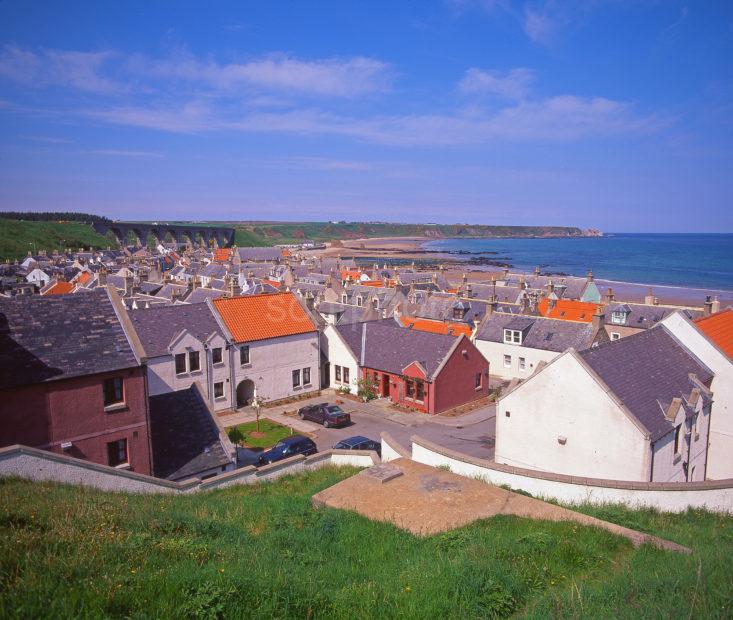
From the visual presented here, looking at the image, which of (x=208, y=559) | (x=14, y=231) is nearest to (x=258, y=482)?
(x=208, y=559)

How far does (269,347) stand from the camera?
40.5m

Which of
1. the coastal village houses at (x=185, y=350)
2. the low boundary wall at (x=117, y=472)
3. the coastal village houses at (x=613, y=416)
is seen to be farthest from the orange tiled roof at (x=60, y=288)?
the coastal village houses at (x=613, y=416)

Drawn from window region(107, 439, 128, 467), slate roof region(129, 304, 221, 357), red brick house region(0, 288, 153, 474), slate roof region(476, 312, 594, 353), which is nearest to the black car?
red brick house region(0, 288, 153, 474)

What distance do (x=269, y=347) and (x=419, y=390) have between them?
1205cm

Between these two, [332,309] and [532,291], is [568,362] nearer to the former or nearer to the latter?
[332,309]

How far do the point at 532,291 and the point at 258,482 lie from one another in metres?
56.2

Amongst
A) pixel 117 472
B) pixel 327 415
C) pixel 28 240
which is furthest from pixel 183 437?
pixel 28 240

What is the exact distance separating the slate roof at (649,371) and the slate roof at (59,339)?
20513 mm

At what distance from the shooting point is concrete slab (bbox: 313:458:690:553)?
14625mm

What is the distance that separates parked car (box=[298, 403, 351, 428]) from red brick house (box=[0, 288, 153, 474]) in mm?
14994

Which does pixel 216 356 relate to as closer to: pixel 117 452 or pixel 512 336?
pixel 117 452

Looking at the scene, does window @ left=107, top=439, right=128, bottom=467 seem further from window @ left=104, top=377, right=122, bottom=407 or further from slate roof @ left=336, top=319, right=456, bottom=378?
slate roof @ left=336, top=319, right=456, bottom=378

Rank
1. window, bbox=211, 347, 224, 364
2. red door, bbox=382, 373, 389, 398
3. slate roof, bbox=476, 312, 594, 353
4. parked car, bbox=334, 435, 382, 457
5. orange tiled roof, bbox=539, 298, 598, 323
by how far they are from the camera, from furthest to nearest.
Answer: orange tiled roof, bbox=539, 298, 598, 323, slate roof, bbox=476, 312, 594, 353, red door, bbox=382, 373, 389, 398, window, bbox=211, 347, 224, 364, parked car, bbox=334, 435, 382, 457

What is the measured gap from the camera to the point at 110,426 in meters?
21.2
